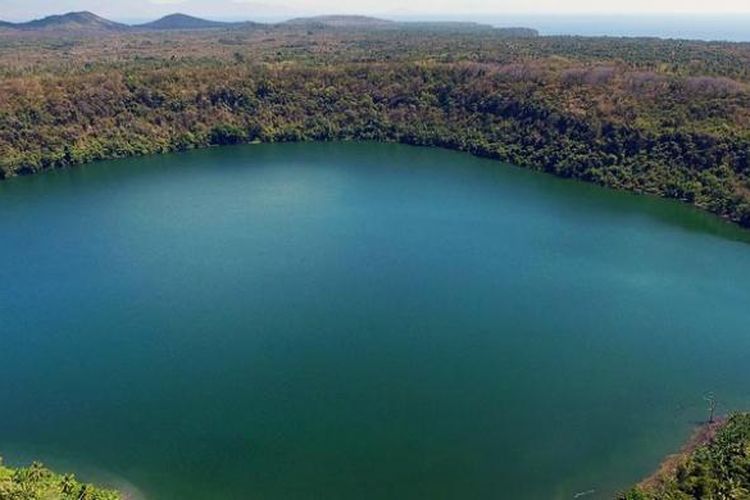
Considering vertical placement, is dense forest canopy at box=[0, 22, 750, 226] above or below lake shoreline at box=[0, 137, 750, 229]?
above

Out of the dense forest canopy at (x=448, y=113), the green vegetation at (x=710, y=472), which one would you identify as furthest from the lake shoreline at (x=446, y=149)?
the green vegetation at (x=710, y=472)

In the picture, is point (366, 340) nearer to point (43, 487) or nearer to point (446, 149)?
point (43, 487)

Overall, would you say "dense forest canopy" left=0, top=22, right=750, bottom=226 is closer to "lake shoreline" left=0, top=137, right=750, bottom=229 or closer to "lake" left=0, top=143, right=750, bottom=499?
"lake shoreline" left=0, top=137, right=750, bottom=229

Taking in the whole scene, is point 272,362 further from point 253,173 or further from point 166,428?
point 253,173

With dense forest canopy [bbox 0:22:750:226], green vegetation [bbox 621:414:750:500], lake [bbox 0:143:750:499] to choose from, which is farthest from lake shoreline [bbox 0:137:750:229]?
green vegetation [bbox 621:414:750:500]

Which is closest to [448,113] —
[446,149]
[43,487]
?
[446,149]

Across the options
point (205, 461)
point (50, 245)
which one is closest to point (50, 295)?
point (50, 245)
